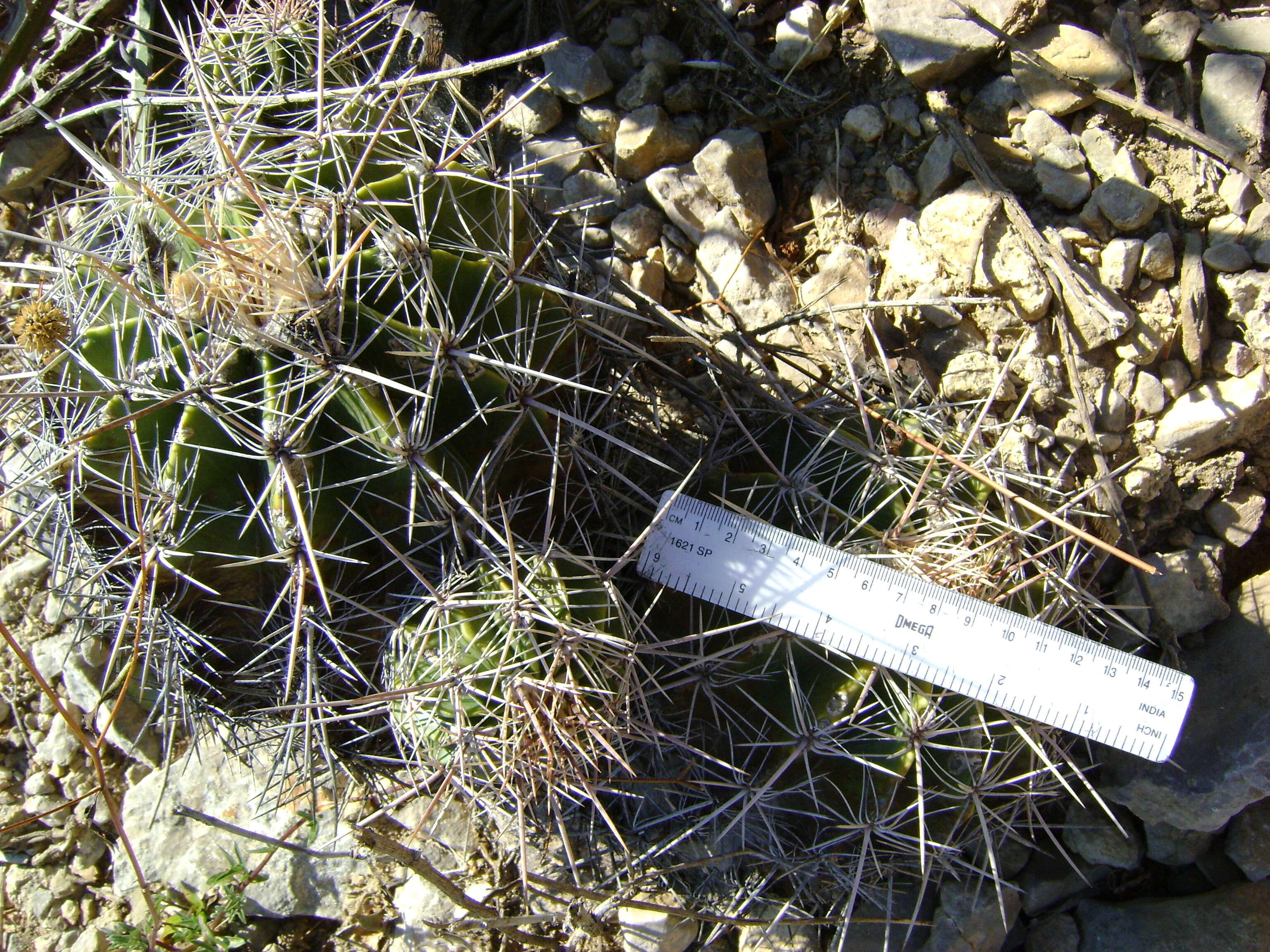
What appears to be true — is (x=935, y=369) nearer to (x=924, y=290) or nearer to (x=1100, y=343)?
(x=924, y=290)

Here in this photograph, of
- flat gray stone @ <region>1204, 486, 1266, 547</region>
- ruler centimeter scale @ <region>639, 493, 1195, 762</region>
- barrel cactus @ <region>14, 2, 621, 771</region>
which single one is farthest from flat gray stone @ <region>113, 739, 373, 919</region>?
flat gray stone @ <region>1204, 486, 1266, 547</region>

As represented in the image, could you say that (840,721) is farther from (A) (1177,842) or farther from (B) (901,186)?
(B) (901,186)

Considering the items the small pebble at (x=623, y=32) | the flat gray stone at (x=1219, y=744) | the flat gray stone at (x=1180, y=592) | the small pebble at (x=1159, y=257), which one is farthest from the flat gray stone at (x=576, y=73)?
the flat gray stone at (x=1219, y=744)

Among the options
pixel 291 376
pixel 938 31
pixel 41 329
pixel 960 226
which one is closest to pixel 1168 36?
pixel 938 31

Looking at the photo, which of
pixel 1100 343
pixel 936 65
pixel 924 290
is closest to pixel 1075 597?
pixel 1100 343

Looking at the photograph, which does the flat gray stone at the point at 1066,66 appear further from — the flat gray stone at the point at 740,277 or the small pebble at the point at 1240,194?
the flat gray stone at the point at 740,277

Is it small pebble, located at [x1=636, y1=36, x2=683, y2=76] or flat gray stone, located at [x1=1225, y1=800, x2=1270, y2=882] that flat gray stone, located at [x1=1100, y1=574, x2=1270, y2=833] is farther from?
small pebble, located at [x1=636, y1=36, x2=683, y2=76]
